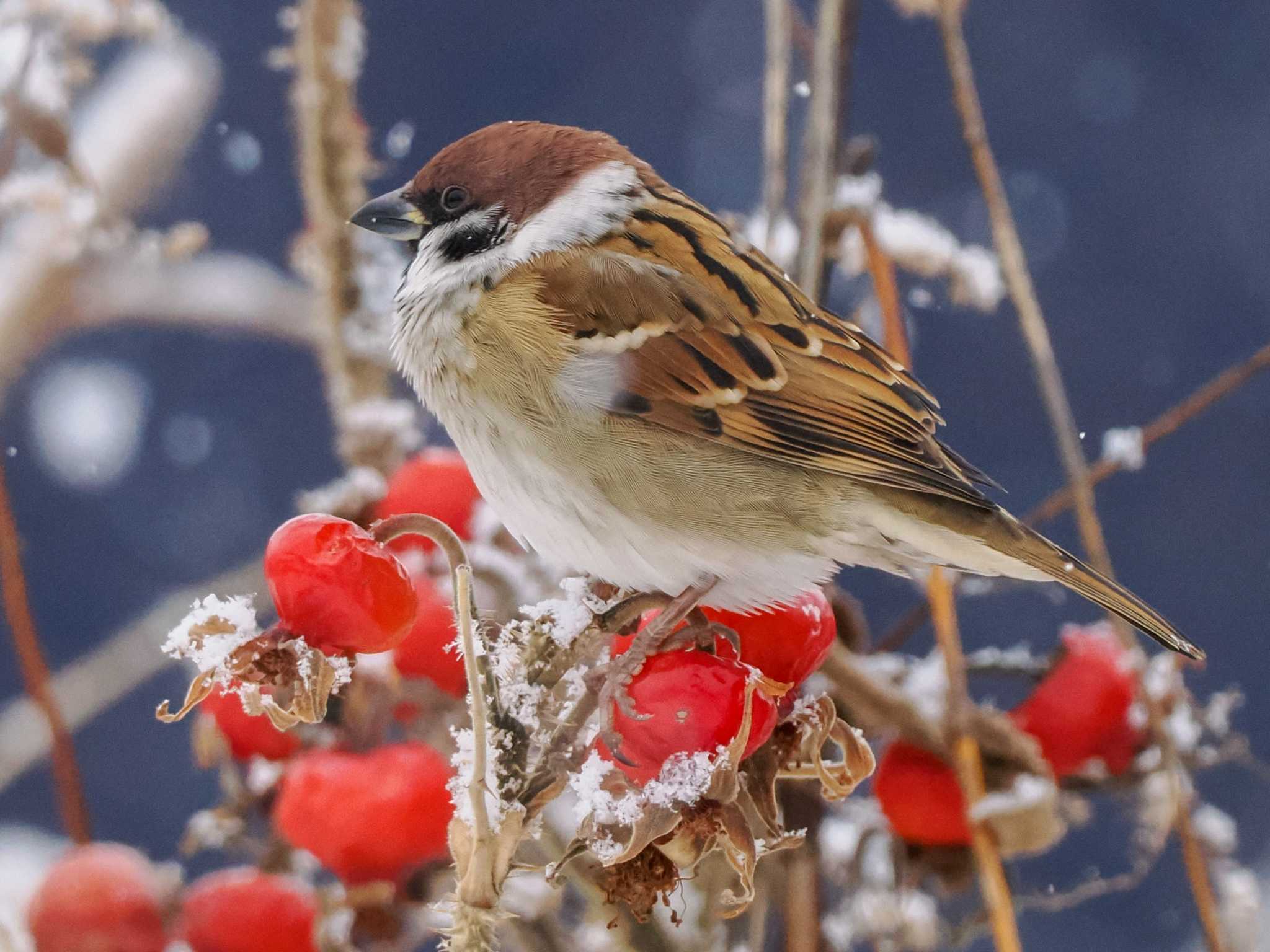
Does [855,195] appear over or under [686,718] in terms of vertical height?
over

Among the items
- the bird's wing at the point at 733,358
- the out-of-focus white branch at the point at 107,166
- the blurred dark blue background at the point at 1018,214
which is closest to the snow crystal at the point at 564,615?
the bird's wing at the point at 733,358

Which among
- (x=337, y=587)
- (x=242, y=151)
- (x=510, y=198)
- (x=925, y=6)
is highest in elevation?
(x=242, y=151)

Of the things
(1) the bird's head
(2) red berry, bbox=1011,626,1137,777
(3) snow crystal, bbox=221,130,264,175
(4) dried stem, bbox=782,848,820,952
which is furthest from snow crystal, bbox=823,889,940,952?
(3) snow crystal, bbox=221,130,264,175

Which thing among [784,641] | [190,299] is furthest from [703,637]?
[190,299]

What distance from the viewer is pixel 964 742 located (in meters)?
0.81

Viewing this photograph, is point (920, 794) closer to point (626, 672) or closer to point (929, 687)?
point (929, 687)

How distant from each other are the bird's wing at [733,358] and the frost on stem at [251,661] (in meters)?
0.31

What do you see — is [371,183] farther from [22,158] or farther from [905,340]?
[905,340]

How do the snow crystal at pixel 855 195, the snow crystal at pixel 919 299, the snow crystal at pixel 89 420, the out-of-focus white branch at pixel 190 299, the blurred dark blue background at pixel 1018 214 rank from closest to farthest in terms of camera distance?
the snow crystal at pixel 855 195 → the snow crystal at pixel 919 299 → the out-of-focus white branch at pixel 190 299 → the blurred dark blue background at pixel 1018 214 → the snow crystal at pixel 89 420

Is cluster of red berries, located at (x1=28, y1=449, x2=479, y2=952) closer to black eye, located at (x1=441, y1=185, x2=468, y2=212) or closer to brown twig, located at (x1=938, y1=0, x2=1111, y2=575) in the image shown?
black eye, located at (x1=441, y1=185, x2=468, y2=212)

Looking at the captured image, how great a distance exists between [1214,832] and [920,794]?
21cm

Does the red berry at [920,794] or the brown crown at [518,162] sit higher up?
the brown crown at [518,162]

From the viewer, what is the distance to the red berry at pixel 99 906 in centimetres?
80

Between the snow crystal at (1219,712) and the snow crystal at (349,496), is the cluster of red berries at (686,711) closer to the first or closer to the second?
the snow crystal at (349,496)
